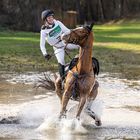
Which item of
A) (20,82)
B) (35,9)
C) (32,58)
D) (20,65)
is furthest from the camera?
(35,9)

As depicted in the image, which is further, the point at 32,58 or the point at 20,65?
the point at 32,58

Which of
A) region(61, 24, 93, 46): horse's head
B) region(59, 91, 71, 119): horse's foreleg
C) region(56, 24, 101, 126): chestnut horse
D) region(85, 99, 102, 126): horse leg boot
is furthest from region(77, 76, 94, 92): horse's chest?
region(61, 24, 93, 46): horse's head

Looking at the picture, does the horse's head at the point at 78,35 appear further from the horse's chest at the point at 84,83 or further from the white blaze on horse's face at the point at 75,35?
the horse's chest at the point at 84,83

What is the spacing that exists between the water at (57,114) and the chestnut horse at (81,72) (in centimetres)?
45

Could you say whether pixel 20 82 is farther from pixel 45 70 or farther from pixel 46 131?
pixel 46 131

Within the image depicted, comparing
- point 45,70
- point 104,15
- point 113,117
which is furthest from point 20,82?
point 104,15

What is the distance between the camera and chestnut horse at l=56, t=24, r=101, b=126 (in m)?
10.8

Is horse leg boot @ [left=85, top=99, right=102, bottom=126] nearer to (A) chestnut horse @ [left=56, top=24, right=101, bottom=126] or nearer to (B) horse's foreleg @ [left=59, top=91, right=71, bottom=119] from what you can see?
(A) chestnut horse @ [left=56, top=24, right=101, bottom=126]

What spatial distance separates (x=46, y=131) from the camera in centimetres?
1080

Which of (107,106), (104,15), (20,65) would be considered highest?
(107,106)

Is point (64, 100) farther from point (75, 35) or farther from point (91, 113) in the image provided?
point (75, 35)

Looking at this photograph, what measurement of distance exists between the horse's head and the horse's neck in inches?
3.5

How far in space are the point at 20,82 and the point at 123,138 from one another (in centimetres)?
851

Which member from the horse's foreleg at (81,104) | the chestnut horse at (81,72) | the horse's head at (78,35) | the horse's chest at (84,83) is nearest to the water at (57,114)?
the horse's foreleg at (81,104)
